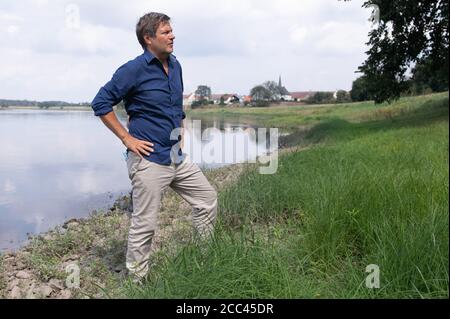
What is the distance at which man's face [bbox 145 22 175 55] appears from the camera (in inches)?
130

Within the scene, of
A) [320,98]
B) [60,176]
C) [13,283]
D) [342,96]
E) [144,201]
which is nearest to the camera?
[144,201]

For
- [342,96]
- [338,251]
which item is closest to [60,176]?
[338,251]

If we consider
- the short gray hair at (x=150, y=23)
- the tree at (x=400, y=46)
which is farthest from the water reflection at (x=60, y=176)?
the tree at (x=400, y=46)

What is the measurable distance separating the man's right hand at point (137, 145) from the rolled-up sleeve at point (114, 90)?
25 cm

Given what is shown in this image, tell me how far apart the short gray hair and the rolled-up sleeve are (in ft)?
0.90

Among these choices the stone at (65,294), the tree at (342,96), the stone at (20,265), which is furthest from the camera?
the tree at (342,96)

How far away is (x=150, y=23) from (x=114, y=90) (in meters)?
0.55

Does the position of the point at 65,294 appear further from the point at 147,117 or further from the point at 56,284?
the point at 147,117

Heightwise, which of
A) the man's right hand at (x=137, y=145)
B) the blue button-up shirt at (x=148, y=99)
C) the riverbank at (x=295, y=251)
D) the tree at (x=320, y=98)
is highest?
the tree at (x=320, y=98)

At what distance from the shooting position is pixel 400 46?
15.5 meters

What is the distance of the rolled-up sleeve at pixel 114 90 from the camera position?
3268mm

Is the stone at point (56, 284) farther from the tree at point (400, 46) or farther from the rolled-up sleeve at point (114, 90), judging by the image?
the tree at point (400, 46)

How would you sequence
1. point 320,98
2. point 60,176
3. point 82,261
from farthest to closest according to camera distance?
point 320,98 → point 60,176 → point 82,261

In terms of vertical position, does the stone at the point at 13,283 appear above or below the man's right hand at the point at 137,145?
below
